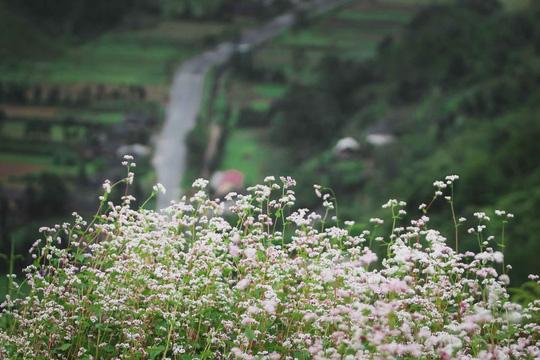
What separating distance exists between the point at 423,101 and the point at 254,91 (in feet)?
31.3

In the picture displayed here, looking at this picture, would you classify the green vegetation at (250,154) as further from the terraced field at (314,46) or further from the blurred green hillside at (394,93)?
the terraced field at (314,46)

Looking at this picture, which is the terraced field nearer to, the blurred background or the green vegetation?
the blurred background

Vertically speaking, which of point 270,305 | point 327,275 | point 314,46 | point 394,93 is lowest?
point 270,305

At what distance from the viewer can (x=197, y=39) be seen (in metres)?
54.0

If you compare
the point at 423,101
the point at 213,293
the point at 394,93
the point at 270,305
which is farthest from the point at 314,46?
the point at 270,305

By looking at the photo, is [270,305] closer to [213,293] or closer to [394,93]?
[213,293]

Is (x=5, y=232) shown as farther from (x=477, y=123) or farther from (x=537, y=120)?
Result: (x=477, y=123)

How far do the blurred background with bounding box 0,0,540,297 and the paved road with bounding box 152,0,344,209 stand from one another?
110 mm

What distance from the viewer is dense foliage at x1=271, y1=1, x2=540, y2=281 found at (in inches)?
1586

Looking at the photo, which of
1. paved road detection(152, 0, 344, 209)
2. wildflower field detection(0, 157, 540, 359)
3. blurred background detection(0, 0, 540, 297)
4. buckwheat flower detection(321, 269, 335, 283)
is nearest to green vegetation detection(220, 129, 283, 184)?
blurred background detection(0, 0, 540, 297)

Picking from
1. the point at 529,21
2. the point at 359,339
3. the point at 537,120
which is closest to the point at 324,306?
the point at 359,339

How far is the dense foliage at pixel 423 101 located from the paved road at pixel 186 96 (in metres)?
3.98

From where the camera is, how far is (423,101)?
50469 mm

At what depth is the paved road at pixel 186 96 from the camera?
45.5 meters
